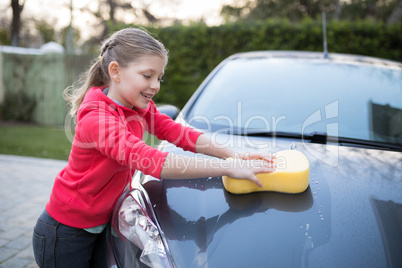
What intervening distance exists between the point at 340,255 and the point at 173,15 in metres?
24.1

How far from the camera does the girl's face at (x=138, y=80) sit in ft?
4.45

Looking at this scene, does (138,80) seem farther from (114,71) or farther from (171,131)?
(171,131)

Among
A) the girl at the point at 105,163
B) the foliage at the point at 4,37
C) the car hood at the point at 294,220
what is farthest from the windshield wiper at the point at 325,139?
the foliage at the point at 4,37

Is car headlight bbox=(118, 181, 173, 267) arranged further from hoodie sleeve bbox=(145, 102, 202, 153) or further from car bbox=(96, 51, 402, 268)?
hoodie sleeve bbox=(145, 102, 202, 153)

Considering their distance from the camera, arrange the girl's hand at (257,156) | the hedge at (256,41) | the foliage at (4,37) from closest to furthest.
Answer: the girl's hand at (257,156)
the hedge at (256,41)
the foliage at (4,37)

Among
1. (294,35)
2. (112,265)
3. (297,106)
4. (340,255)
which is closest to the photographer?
(340,255)

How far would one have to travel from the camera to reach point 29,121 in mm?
9156

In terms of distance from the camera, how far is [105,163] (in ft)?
4.49

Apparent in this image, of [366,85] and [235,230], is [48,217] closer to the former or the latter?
[235,230]

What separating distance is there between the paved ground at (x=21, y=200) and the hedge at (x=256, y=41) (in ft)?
13.0

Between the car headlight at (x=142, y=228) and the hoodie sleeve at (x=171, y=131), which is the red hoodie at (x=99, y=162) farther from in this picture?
the hoodie sleeve at (x=171, y=131)

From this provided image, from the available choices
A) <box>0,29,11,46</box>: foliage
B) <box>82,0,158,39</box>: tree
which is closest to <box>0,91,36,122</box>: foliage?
<box>0,29,11,46</box>: foliage

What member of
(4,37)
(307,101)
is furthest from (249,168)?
(4,37)

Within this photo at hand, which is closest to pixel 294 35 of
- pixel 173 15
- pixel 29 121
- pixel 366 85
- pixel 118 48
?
pixel 366 85
